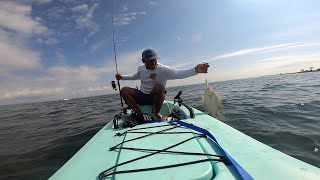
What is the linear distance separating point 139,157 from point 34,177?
12.6 ft

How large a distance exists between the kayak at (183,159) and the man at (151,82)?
6.96 feet

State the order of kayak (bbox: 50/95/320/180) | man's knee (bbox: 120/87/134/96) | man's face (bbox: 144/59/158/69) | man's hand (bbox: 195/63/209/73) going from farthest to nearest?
1. man's knee (bbox: 120/87/134/96)
2. man's face (bbox: 144/59/158/69)
3. man's hand (bbox: 195/63/209/73)
4. kayak (bbox: 50/95/320/180)

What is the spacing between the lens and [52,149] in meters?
7.27

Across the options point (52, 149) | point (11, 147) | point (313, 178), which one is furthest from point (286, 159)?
point (11, 147)

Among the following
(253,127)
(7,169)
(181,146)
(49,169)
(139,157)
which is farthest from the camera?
(253,127)

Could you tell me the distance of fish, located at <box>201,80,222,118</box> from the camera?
19.4 feet

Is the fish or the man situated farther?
the fish

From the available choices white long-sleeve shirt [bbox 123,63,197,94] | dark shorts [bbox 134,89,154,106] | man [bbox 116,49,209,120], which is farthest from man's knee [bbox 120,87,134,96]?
white long-sleeve shirt [bbox 123,63,197,94]

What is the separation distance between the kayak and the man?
212cm

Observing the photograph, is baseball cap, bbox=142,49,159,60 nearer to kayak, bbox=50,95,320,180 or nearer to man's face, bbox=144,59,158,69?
man's face, bbox=144,59,158,69

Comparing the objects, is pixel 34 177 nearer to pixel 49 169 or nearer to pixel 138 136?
pixel 49 169

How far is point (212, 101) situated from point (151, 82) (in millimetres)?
1689

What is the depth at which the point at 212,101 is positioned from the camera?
599cm

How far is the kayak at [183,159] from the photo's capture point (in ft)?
6.89
